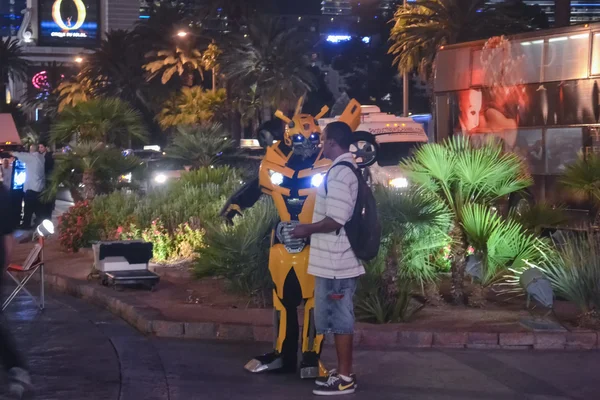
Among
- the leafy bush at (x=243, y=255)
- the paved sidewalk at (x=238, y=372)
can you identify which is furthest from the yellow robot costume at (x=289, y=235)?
the leafy bush at (x=243, y=255)

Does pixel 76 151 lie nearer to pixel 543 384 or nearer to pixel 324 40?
pixel 543 384

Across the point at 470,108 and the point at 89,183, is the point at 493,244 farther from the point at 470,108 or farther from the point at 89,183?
the point at 89,183

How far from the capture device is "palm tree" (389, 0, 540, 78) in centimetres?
3519

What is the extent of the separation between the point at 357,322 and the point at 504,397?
253cm

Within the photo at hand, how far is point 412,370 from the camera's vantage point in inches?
316

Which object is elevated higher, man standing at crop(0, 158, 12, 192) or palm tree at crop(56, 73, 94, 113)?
palm tree at crop(56, 73, 94, 113)

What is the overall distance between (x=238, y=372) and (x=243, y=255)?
114 inches

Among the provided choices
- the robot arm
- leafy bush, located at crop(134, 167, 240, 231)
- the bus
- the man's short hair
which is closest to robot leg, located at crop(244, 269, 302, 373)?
the robot arm

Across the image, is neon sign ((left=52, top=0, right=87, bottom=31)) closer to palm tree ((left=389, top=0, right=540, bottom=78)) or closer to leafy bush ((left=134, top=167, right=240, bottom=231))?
palm tree ((left=389, top=0, right=540, bottom=78))

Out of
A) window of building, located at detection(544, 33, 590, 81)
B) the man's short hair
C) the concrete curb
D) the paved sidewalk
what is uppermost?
window of building, located at detection(544, 33, 590, 81)

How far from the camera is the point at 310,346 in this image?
751 cm

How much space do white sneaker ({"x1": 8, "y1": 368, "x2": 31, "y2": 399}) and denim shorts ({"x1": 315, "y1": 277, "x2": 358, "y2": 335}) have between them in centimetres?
212

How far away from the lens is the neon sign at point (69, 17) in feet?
269

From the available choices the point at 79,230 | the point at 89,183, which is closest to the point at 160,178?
the point at 89,183
